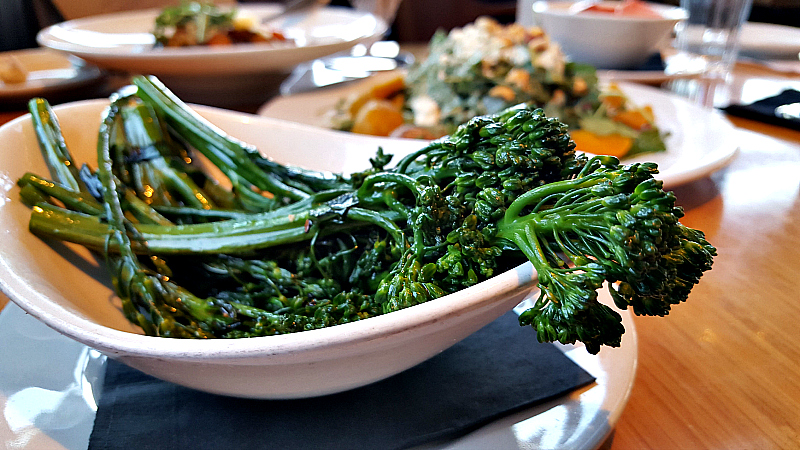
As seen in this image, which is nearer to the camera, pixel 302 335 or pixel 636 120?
pixel 302 335

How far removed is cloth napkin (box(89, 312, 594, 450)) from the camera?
0.56 meters

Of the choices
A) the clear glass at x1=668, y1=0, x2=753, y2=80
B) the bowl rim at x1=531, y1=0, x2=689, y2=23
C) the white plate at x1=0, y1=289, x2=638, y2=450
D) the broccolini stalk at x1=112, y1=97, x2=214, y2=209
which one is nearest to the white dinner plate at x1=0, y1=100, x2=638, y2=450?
the white plate at x1=0, y1=289, x2=638, y2=450

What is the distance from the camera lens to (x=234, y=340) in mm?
459

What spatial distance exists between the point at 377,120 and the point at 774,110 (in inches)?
45.6

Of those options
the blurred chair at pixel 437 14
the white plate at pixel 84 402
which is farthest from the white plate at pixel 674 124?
the blurred chair at pixel 437 14

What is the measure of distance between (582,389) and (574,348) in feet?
0.27

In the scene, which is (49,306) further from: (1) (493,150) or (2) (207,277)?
(1) (493,150)

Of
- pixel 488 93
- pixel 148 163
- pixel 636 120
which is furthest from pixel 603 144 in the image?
pixel 148 163

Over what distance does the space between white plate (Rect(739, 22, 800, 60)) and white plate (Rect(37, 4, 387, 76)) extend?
1.66 m

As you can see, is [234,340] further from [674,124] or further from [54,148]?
[674,124]

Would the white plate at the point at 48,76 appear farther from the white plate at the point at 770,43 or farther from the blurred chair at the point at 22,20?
the white plate at the point at 770,43

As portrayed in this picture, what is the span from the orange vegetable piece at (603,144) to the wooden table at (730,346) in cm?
22

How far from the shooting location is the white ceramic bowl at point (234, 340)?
45 centimetres

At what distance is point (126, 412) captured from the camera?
59cm
